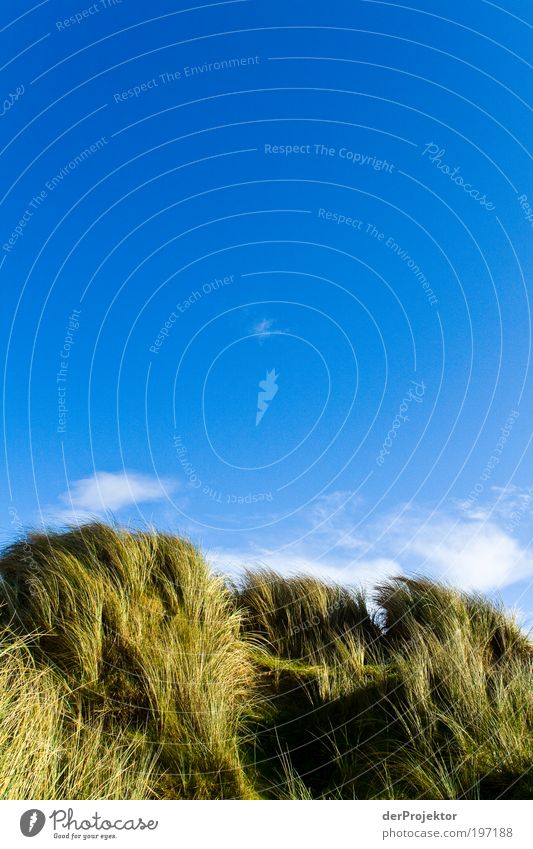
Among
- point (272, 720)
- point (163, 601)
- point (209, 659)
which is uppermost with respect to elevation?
point (163, 601)

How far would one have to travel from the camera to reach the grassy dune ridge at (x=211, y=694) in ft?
18.9

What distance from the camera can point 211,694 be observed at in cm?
665

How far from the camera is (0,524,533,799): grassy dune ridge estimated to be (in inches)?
227
